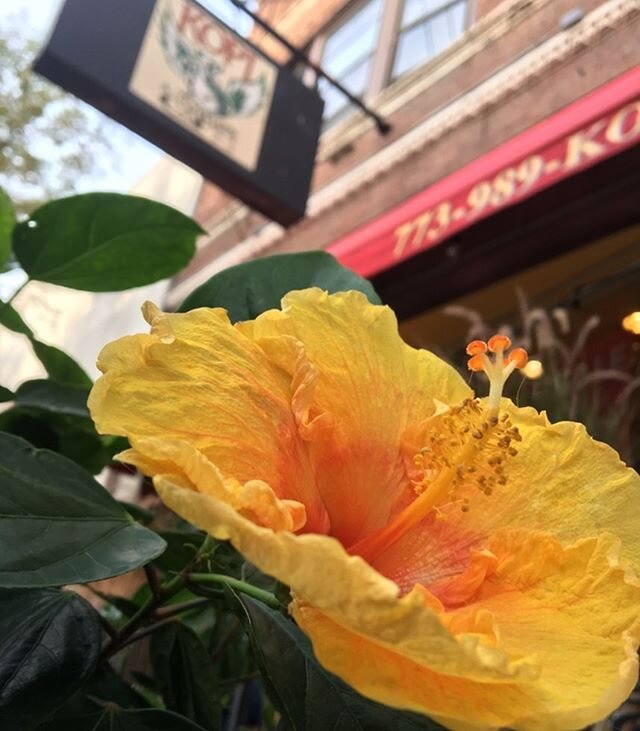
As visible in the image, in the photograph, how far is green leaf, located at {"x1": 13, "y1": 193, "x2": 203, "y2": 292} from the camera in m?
0.61

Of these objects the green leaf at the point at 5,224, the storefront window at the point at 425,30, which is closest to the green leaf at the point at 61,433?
the green leaf at the point at 5,224

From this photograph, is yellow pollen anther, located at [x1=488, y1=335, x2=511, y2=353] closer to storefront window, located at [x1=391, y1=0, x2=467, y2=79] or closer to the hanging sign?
the hanging sign

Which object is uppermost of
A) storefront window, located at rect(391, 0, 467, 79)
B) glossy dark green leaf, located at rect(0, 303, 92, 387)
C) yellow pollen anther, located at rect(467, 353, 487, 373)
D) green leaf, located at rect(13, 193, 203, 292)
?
storefront window, located at rect(391, 0, 467, 79)

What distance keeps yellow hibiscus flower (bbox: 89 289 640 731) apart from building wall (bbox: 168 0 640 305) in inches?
87.6

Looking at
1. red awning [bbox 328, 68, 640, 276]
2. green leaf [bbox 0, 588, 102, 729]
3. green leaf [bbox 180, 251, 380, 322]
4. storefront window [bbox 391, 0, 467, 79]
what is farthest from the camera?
storefront window [bbox 391, 0, 467, 79]

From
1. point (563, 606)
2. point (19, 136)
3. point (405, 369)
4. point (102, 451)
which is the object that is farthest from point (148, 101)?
point (563, 606)

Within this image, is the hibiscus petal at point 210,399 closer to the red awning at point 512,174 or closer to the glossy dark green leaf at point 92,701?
the glossy dark green leaf at point 92,701

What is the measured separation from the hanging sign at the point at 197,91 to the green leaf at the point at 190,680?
1716 millimetres

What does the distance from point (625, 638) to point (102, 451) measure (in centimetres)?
48

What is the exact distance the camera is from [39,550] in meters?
0.37

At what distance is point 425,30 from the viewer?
12.0 feet

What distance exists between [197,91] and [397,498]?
2.14 metres

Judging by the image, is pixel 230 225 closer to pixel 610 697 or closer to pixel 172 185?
pixel 172 185

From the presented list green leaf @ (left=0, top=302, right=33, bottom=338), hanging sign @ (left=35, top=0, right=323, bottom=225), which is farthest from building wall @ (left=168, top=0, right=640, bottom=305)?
green leaf @ (left=0, top=302, right=33, bottom=338)
